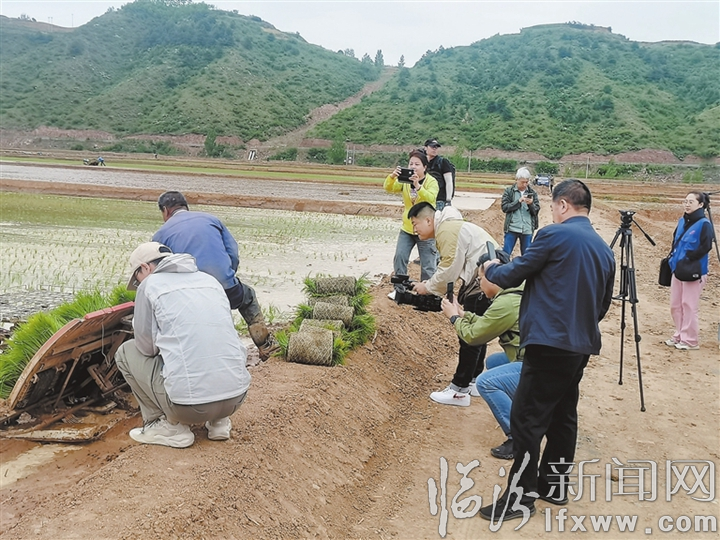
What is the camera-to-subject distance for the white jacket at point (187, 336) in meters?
3.52

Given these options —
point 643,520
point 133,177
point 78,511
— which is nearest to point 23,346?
point 78,511

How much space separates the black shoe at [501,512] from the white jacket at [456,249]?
179 centimetres

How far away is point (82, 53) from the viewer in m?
103

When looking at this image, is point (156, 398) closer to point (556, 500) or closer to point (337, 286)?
point (556, 500)

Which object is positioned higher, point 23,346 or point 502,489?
point 23,346

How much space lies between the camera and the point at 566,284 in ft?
10.7

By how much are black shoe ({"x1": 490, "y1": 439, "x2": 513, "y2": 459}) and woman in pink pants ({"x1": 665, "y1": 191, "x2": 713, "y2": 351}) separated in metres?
3.84

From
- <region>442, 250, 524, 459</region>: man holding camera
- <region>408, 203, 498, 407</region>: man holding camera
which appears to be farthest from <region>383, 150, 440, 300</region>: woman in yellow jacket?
<region>442, 250, 524, 459</region>: man holding camera

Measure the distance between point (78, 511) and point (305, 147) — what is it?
6385cm

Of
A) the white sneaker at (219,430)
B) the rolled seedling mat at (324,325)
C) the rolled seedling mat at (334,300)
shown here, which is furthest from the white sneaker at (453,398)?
the white sneaker at (219,430)

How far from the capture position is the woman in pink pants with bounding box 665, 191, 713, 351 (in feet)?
22.5

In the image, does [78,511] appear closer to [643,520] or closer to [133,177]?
[643,520]

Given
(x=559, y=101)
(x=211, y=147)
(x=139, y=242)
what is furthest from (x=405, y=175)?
(x=559, y=101)

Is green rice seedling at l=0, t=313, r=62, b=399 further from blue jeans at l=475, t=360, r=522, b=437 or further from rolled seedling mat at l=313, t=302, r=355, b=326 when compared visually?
blue jeans at l=475, t=360, r=522, b=437
